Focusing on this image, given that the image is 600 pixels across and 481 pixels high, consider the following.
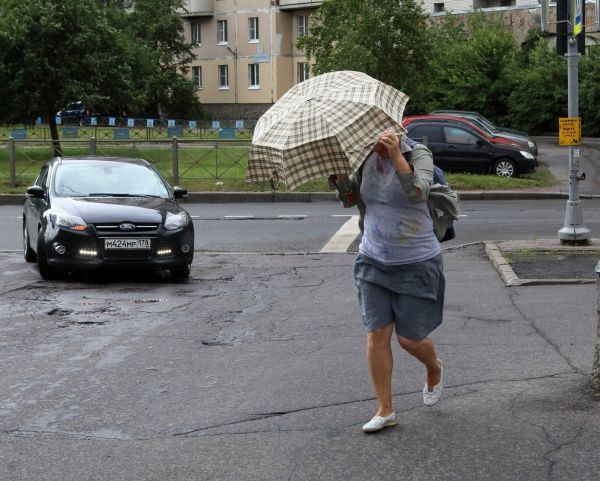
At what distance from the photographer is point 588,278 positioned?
10617 millimetres

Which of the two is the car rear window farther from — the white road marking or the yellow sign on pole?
the yellow sign on pole

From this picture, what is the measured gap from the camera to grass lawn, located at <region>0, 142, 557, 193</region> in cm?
2394

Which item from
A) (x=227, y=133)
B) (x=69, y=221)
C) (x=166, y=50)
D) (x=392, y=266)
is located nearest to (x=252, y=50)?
(x=166, y=50)

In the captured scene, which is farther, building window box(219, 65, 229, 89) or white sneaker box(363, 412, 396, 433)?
building window box(219, 65, 229, 89)

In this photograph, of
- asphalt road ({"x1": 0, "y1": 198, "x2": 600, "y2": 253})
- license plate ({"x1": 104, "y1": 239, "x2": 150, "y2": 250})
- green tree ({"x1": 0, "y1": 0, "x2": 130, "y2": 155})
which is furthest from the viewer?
green tree ({"x1": 0, "y1": 0, "x2": 130, "y2": 155})

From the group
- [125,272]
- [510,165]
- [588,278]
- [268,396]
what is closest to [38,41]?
[510,165]

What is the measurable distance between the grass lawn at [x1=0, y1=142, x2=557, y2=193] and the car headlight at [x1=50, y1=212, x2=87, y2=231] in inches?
464

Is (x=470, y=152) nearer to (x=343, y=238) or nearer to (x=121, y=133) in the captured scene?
(x=343, y=238)

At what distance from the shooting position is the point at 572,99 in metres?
13.1

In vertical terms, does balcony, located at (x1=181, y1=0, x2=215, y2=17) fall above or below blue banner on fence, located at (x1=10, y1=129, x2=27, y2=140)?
above

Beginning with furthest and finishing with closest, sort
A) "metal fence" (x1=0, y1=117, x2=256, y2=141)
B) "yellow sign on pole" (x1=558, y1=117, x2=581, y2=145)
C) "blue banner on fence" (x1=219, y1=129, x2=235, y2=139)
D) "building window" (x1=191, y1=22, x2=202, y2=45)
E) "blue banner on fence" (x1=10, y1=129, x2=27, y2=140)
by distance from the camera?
"building window" (x1=191, y1=22, x2=202, y2=45) → "metal fence" (x1=0, y1=117, x2=256, y2=141) → "blue banner on fence" (x1=219, y1=129, x2=235, y2=139) → "blue banner on fence" (x1=10, y1=129, x2=27, y2=140) → "yellow sign on pole" (x1=558, y1=117, x2=581, y2=145)

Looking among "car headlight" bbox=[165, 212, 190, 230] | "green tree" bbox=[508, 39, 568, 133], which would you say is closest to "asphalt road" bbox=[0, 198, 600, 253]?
"car headlight" bbox=[165, 212, 190, 230]

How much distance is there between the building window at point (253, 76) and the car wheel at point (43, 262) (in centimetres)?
6193

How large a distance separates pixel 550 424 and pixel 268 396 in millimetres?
1739
